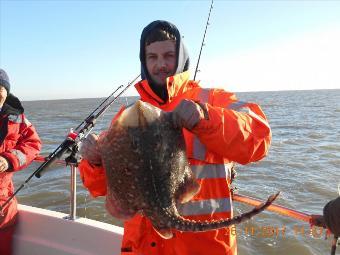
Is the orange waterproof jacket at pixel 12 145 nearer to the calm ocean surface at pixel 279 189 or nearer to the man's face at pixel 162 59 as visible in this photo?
the man's face at pixel 162 59

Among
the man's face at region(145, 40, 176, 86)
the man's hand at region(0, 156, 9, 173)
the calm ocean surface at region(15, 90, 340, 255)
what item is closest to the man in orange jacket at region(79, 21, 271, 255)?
the man's face at region(145, 40, 176, 86)

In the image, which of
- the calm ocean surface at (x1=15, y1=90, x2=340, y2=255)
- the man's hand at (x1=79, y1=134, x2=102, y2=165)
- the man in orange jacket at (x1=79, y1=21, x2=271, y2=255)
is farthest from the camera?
the calm ocean surface at (x1=15, y1=90, x2=340, y2=255)

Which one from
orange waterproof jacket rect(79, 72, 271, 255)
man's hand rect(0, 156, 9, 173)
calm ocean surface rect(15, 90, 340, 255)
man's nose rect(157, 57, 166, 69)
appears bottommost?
calm ocean surface rect(15, 90, 340, 255)

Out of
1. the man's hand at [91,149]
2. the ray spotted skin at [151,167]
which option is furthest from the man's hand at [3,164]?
the ray spotted skin at [151,167]

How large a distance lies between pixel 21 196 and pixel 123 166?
11957 millimetres

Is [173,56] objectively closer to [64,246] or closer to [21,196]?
[64,246]

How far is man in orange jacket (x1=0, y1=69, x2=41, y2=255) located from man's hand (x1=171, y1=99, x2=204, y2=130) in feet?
9.42

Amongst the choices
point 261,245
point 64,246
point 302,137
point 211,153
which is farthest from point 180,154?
point 302,137

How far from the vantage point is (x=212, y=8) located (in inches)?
216

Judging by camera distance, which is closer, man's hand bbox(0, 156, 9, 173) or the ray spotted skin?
the ray spotted skin

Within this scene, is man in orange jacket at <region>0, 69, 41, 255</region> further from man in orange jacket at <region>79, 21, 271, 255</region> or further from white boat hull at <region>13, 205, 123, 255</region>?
man in orange jacket at <region>79, 21, 271, 255</region>

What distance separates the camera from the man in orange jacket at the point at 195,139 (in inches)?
87.2

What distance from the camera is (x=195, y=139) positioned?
256 cm

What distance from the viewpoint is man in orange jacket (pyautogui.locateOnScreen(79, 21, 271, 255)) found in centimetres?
→ 221
